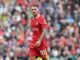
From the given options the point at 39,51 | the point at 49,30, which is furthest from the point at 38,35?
the point at 49,30

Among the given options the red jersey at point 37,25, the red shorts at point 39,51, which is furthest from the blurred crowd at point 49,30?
the red jersey at point 37,25

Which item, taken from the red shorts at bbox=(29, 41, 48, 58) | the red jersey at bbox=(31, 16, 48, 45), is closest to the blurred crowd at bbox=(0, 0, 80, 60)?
the red shorts at bbox=(29, 41, 48, 58)

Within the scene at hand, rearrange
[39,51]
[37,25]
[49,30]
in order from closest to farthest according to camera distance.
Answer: [37,25] < [39,51] < [49,30]

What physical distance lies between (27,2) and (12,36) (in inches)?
107

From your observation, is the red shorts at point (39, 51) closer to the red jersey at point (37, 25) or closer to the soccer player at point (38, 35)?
the soccer player at point (38, 35)

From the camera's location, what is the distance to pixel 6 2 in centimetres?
1981

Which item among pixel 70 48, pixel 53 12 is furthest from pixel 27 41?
pixel 53 12

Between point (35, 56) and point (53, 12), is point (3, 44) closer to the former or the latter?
point (53, 12)

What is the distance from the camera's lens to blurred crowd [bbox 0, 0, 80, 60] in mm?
16594

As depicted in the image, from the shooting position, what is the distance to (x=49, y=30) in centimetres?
1842

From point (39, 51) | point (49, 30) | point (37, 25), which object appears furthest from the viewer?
point (49, 30)

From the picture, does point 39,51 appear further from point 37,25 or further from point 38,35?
point 37,25

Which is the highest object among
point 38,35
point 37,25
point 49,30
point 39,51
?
point 37,25

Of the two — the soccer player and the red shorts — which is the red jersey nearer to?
the soccer player
